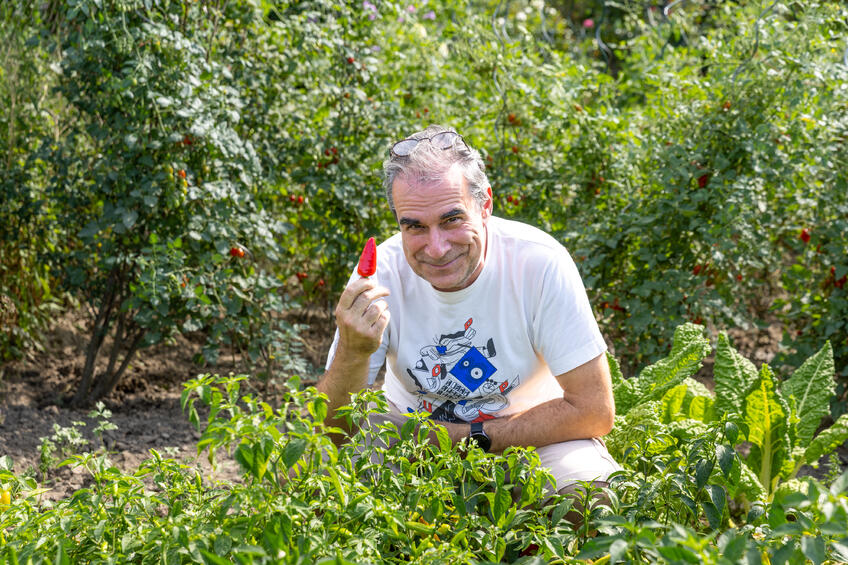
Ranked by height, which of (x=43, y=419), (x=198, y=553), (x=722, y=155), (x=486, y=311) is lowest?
(x=43, y=419)

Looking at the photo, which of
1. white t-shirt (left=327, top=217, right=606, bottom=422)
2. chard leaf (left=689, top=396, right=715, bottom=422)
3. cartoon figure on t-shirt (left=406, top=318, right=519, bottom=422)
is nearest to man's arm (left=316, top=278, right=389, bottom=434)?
white t-shirt (left=327, top=217, right=606, bottom=422)

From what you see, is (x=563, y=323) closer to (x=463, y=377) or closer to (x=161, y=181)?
(x=463, y=377)

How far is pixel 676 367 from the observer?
2865mm

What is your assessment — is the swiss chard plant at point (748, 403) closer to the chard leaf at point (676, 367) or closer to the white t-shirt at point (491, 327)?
the chard leaf at point (676, 367)

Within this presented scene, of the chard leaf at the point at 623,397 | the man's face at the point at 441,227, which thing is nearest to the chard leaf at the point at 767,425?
the chard leaf at the point at 623,397

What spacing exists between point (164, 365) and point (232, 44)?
1.48m

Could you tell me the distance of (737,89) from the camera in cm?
335

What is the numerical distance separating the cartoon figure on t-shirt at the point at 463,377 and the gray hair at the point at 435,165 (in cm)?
39

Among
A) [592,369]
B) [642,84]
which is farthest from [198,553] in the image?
[642,84]

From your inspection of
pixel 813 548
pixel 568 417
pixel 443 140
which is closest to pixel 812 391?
pixel 568 417

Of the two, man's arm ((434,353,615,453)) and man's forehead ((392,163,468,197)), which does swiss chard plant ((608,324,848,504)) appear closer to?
man's arm ((434,353,615,453))

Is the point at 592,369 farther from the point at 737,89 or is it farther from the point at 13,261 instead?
the point at 13,261

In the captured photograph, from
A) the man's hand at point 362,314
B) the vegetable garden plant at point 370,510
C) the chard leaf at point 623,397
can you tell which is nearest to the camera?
the vegetable garden plant at point 370,510

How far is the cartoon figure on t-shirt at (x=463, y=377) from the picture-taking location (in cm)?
242
